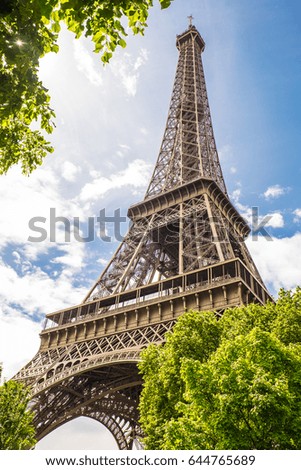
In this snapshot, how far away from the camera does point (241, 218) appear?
40.9m

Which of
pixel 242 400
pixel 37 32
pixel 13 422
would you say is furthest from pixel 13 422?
pixel 37 32

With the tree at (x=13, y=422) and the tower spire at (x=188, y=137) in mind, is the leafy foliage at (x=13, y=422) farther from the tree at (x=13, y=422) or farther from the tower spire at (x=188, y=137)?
the tower spire at (x=188, y=137)

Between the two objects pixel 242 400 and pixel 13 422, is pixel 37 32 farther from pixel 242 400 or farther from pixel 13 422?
pixel 13 422

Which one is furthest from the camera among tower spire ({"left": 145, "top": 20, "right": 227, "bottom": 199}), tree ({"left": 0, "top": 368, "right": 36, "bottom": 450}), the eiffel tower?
tower spire ({"left": 145, "top": 20, "right": 227, "bottom": 199})

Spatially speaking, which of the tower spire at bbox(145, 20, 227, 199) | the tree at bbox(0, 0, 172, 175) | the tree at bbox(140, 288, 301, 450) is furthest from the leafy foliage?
the tower spire at bbox(145, 20, 227, 199)

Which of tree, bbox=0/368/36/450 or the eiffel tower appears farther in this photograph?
the eiffel tower

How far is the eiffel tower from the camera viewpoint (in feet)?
81.8

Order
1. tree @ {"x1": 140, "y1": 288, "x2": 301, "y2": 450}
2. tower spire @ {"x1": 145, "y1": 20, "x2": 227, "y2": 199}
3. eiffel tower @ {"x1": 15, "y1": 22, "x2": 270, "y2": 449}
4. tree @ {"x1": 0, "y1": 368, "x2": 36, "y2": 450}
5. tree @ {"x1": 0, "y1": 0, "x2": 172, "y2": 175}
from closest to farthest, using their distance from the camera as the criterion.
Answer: tree @ {"x1": 0, "y1": 0, "x2": 172, "y2": 175} < tree @ {"x1": 140, "y1": 288, "x2": 301, "y2": 450} < tree @ {"x1": 0, "y1": 368, "x2": 36, "y2": 450} < eiffel tower @ {"x1": 15, "y1": 22, "x2": 270, "y2": 449} < tower spire @ {"x1": 145, "y1": 20, "x2": 227, "y2": 199}

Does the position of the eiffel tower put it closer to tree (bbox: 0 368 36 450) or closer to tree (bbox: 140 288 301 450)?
tree (bbox: 0 368 36 450)

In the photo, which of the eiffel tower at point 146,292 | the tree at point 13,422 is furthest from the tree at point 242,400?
the eiffel tower at point 146,292

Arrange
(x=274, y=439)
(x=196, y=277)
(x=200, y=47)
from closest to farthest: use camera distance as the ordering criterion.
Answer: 1. (x=274, y=439)
2. (x=196, y=277)
3. (x=200, y=47)
